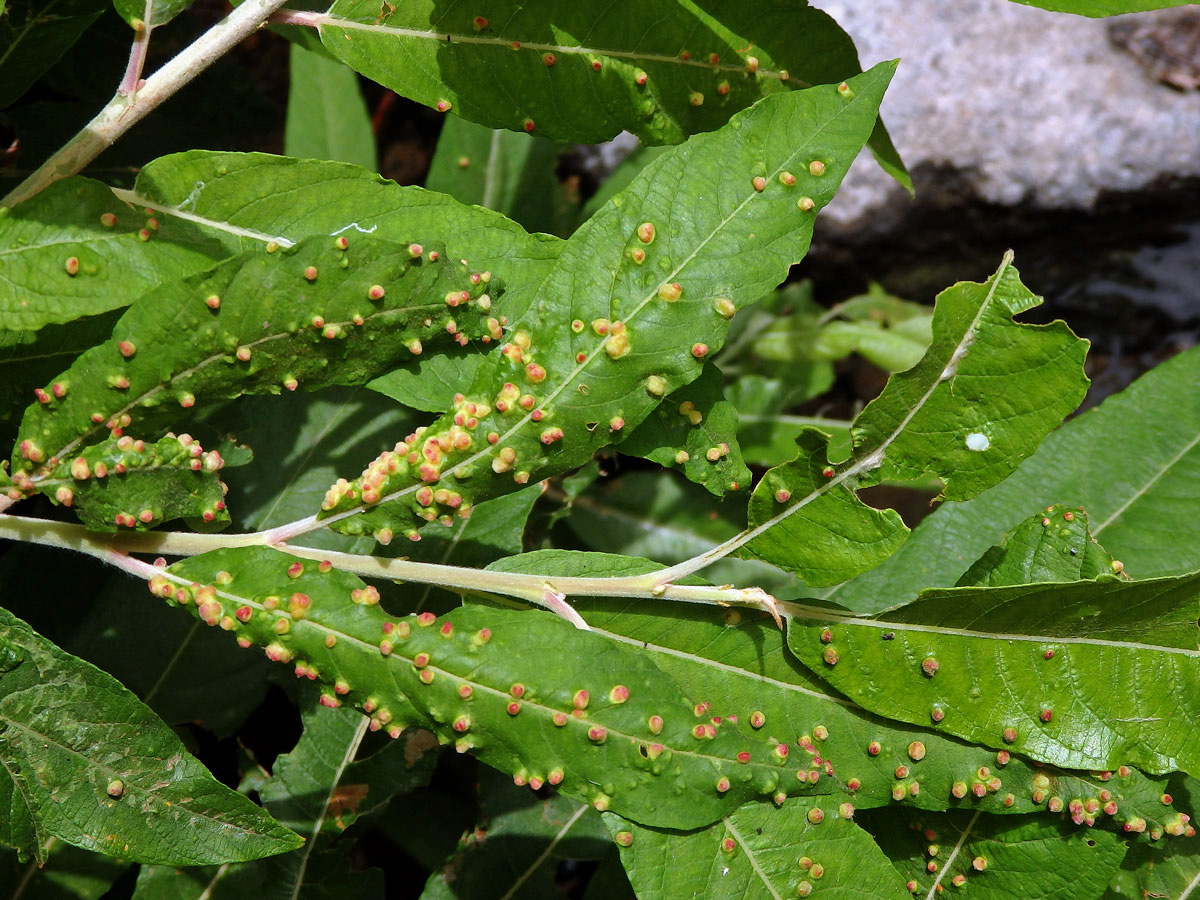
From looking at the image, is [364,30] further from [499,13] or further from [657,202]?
[657,202]

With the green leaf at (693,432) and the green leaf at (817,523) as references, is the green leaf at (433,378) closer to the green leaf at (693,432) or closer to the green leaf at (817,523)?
the green leaf at (693,432)

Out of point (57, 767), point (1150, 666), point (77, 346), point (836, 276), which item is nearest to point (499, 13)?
point (77, 346)

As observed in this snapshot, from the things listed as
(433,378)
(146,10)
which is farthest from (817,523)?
(146,10)

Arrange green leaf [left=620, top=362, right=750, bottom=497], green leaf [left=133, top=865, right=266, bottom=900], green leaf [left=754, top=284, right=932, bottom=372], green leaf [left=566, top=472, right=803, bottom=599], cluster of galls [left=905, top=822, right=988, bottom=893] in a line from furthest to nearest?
green leaf [left=754, top=284, right=932, bottom=372]
green leaf [left=566, top=472, right=803, bottom=599]
green leaf [left=133, top=865, right=266, bottom=900]
cluster of galls [left=905, top=822, right=988, bottom=893]
green leaf [left=620, top=362, right=750, bottom=497]

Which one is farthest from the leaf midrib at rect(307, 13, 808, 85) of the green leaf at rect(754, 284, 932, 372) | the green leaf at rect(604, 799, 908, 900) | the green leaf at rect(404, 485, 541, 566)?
the green leaf at rect(754, 284, 932, 372)

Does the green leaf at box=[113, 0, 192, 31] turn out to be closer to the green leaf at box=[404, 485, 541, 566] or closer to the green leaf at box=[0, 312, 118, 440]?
the green leaf at box=[0, 312, 118, 440]

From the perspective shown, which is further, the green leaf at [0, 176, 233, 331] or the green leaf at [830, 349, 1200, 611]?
the green leaf at [830, 349, 1200, 611]
